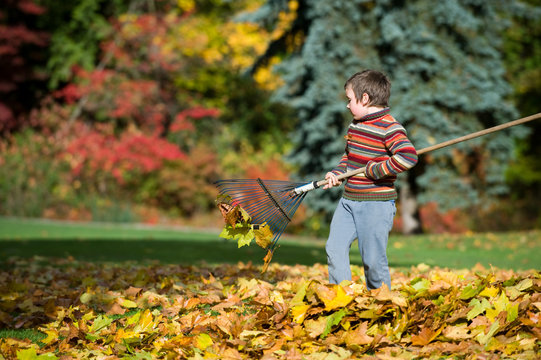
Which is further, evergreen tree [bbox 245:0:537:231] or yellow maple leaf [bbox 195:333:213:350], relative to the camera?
evergreen tree [bbox 245:0:537:231]

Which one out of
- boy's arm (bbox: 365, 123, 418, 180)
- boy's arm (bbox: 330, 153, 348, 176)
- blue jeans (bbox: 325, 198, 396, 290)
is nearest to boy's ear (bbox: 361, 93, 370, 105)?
boy's arm (bbox: 365, 123, 418, 180)

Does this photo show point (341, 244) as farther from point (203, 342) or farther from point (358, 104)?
point (203, 342)

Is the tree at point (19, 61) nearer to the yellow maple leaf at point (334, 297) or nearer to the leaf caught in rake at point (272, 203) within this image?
the leaf caught in rake at point (272, 203)

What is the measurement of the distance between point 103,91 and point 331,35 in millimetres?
8163

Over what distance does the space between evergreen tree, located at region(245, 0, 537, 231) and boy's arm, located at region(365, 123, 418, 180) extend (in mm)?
9591

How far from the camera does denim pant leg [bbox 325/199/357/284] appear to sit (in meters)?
3.47

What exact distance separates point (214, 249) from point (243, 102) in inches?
490

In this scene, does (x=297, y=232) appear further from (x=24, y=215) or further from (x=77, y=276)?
(x=77, y=276)

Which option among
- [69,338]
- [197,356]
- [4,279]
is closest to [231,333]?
[197,356]

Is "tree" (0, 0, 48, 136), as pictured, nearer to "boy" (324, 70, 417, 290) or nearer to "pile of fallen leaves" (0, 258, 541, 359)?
"pile of fallen leaves" (0, 258, 541, 359)

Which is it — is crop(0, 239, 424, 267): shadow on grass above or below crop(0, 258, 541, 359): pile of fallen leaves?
below

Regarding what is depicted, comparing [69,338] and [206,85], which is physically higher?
[206,85]

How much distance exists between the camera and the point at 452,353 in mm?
2650

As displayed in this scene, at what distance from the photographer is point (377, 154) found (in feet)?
11.2
